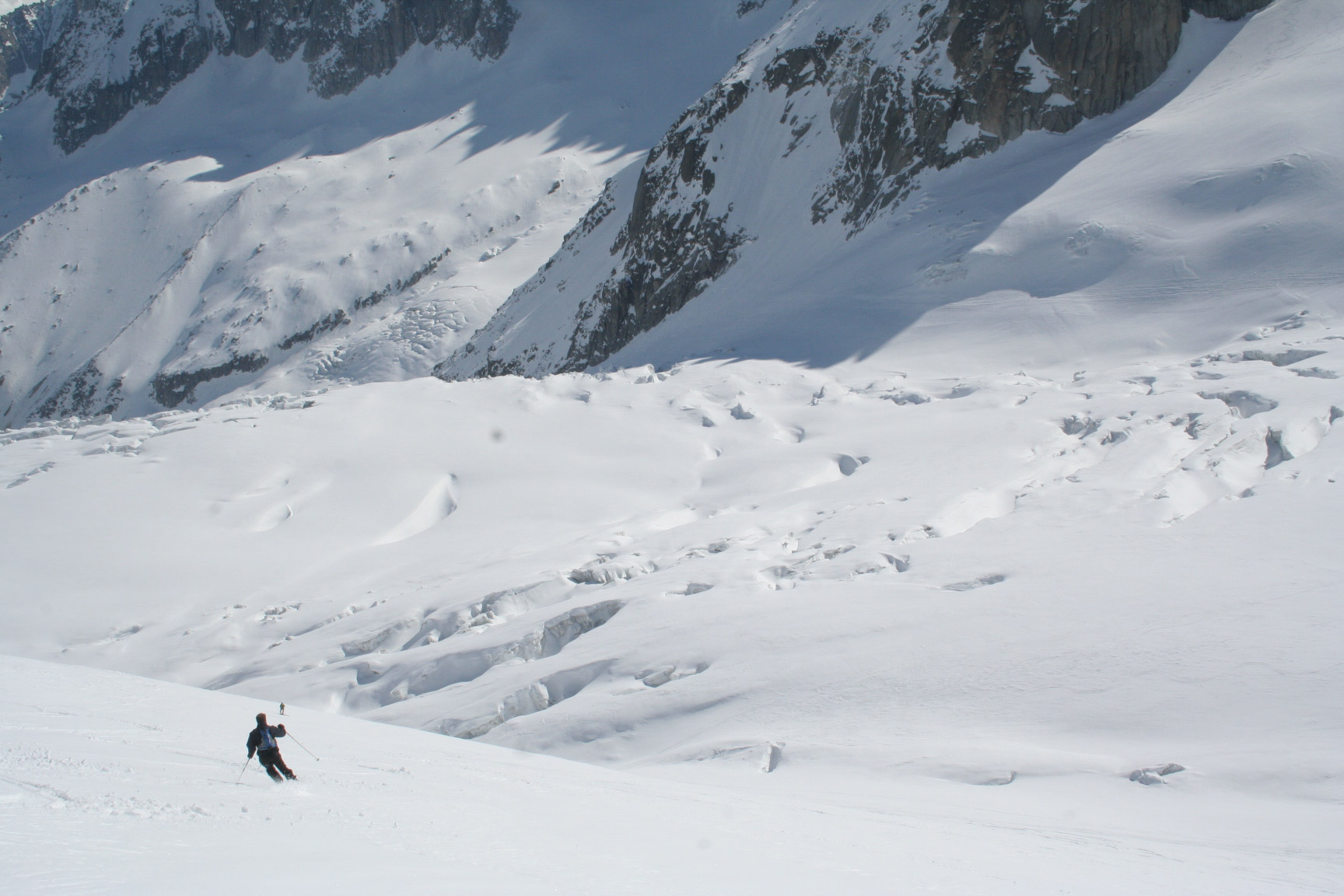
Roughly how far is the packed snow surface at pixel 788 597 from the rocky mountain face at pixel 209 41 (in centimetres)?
9050

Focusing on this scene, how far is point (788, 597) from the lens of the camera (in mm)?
13781

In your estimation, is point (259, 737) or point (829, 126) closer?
point (259, 737)

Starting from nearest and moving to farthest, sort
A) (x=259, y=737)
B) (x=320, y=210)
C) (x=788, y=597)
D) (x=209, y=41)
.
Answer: (x=259, y=737)
(x=788, y=597)
(x=320, y=210)
(x=209, y=41)

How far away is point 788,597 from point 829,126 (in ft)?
119

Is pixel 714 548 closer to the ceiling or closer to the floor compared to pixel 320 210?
closer to the floor

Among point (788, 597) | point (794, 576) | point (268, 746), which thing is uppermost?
point (268, 746)

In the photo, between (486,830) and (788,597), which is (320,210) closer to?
(788,597)

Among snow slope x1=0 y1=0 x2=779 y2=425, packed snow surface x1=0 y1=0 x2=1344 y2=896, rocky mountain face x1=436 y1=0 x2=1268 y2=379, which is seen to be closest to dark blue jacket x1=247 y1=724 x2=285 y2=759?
packed snow surface x1=0 y1=0 x2=1344 y2=896

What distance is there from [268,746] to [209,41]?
137215 millimetres

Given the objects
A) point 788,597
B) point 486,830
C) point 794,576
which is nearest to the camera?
point 486,830

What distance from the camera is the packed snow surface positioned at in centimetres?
597

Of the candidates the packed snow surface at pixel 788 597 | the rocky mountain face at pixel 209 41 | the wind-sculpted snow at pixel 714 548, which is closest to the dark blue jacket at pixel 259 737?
the packed snow surface at pixel 788 597

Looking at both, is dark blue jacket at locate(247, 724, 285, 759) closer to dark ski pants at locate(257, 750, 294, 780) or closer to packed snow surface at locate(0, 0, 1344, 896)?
dark ski pants at locate(257, 750, 294, 780)

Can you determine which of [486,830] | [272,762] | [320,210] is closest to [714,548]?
[272,762]
